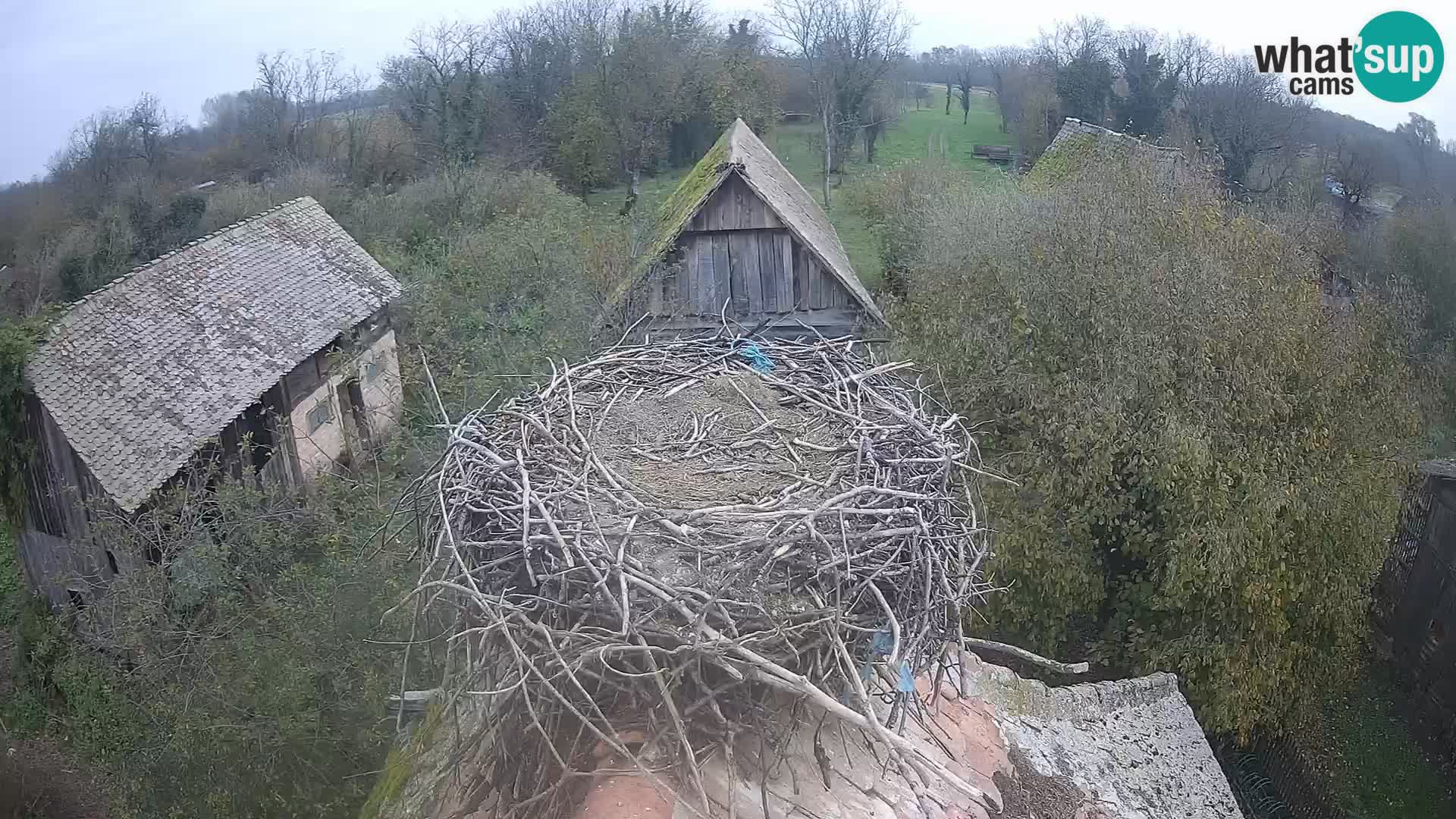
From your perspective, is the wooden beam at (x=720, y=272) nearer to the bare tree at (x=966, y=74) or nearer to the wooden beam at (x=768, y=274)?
the wooden beam at (x=768, y=274)

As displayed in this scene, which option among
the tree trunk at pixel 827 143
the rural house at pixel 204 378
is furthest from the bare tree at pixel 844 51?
the rural house at pixel 204 378

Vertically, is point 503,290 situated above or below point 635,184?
below

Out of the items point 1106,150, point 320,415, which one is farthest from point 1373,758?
point 320,415

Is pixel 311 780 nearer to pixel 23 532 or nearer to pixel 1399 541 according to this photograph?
pixel 23 532

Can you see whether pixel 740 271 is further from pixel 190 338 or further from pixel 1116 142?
pixel 190 338

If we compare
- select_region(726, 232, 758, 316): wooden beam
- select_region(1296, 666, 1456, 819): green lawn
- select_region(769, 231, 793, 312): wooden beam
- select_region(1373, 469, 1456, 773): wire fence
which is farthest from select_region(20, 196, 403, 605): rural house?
select_region(1373, 469, 1456, 773): wire fence

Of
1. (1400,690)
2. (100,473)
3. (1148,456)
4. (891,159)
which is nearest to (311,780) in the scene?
(100,473)

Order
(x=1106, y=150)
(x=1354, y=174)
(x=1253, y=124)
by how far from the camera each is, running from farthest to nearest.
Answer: (x=1253, y=124) < (x=1354, y=174) < (x=1106, y=150)
